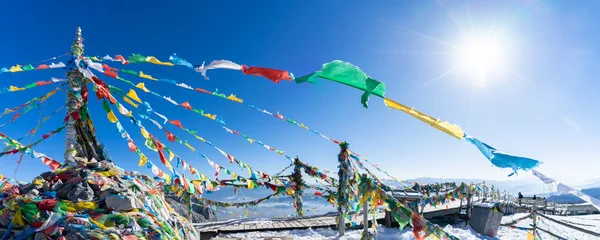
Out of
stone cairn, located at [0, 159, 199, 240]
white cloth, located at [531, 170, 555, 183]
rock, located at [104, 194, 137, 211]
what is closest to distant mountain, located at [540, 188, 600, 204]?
white cloth, located at [531, 170, 555, 183]

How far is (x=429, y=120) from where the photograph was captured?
10.2 ft

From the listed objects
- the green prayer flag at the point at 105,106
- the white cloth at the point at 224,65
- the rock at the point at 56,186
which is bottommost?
the rock at the point at 56,186

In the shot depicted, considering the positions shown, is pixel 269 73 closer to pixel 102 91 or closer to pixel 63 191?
pixel 63 191

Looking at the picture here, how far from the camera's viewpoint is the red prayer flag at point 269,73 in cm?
325

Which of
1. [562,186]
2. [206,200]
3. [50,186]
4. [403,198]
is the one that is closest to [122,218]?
[50,186]

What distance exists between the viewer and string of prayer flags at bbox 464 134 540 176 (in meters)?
2.97

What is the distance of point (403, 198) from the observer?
1043cm

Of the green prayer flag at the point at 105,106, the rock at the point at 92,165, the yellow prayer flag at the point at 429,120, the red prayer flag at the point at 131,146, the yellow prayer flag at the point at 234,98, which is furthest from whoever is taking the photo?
the red prayer flag at the point at 131,146

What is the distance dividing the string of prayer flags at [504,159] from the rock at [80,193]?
191 inches

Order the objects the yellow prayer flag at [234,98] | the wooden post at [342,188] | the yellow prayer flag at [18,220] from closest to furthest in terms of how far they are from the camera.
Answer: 1. the yellow prayer flag at [18,220]
2. the yellow prayer flag at [234,98]
3. the wooden post at [342,188]

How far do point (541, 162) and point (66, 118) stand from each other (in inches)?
281

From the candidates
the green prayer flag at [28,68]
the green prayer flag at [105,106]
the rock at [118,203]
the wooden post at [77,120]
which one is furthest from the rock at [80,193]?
the green prayer flag at [28,68]

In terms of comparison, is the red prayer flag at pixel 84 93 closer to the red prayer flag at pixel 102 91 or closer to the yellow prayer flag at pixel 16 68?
the red prayer flag at pixel 102 91

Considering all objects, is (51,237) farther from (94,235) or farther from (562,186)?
(562,186)
